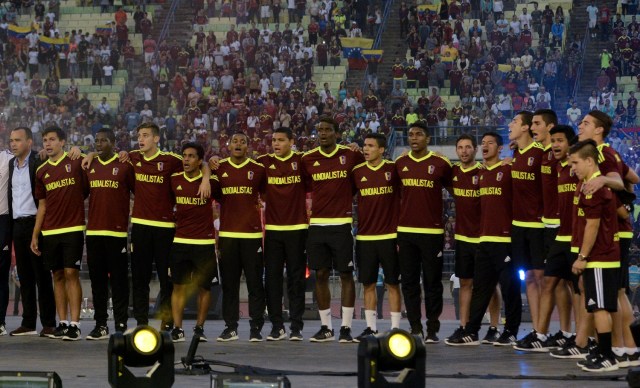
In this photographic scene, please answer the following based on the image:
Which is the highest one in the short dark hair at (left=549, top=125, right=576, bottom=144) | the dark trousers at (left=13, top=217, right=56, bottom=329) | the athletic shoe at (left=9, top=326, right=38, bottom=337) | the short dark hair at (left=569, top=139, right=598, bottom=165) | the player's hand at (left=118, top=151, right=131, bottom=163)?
the short dark hair at (left=549, top=125, right=576, bottom=144)

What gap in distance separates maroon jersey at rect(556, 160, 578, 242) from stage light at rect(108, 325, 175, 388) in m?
4.87

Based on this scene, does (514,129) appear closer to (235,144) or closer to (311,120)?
(235,144)

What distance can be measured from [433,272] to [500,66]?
2280 cm

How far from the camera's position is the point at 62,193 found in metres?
13.8

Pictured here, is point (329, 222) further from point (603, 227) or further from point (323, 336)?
point (603, 227)

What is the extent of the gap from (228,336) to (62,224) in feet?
6.80

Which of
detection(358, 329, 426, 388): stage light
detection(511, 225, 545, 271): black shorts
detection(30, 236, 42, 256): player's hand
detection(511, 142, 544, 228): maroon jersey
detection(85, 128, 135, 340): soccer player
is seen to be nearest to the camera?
detection(358, 329, 426, 388): stage light

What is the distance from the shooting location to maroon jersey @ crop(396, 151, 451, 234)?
44.4 feet

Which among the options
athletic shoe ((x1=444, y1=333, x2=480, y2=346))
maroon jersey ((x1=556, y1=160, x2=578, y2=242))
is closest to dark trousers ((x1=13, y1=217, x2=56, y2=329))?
athletic shoe ((x1=444, y1=333, x2=480, y2=346))

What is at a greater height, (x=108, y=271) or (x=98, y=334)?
(x=108, y=271)

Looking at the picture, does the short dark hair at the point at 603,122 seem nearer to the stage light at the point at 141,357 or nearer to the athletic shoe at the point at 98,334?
the stage light at the point at 141,357

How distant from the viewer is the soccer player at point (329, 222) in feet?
44.8

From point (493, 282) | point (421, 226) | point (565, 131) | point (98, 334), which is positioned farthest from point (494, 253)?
point (98, 334)

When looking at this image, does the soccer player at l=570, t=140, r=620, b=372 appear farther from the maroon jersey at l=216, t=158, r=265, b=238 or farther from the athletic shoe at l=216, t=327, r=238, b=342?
the athletic shoe at l=216, t=327, r=238, b=342
